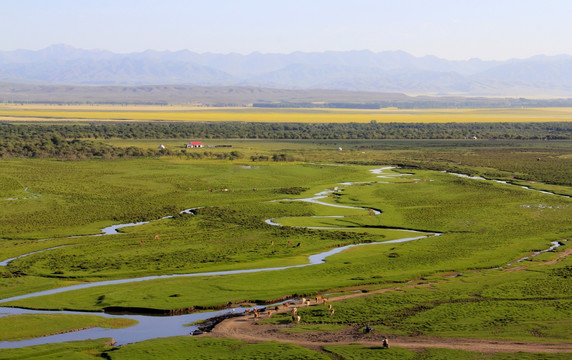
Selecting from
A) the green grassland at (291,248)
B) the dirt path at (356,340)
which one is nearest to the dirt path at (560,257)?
the green grassland at (291,248)

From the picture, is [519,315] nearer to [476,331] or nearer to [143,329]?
[476,331]

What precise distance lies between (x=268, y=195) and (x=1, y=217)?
2211cm

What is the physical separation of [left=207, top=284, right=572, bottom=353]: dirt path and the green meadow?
0.55 metres

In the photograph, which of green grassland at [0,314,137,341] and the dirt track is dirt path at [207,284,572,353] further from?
green grassland at [0,314,137,341]

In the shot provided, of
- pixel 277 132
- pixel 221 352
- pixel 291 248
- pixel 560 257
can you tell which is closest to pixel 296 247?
pixel 291 248

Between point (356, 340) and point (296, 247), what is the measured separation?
51.0 ft

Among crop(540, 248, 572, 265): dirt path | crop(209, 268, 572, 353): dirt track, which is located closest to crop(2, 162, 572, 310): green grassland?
crop(540, 248, 572, 265): dirt path

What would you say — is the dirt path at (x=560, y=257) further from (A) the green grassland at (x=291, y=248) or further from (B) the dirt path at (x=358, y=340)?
(B) the dirt path at (x=358, y=340)

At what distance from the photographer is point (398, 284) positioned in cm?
3400

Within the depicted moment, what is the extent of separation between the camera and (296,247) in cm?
4134

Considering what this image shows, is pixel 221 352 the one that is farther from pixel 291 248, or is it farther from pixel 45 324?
pixel 291 248

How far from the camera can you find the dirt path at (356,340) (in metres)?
25.2

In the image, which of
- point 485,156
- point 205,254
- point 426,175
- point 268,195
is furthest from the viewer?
point 485,156

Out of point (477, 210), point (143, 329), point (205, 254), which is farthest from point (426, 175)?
point (143, 329)
